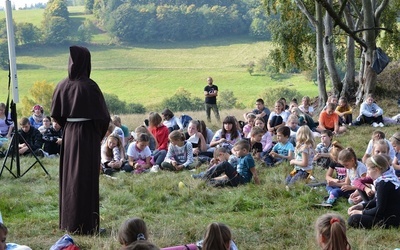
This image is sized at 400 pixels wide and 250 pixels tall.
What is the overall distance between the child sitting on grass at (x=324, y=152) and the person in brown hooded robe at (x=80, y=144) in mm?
4192

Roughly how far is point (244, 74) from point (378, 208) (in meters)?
49.1

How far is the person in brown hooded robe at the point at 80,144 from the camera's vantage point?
22.2 feet

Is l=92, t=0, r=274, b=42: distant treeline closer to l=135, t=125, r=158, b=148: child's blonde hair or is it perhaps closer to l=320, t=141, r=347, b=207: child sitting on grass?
l=135, t=125, r=158, b=148: child's blonde hair

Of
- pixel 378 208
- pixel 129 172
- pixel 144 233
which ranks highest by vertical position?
pixel 144 233

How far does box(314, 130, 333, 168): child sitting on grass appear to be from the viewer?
33.0 ft

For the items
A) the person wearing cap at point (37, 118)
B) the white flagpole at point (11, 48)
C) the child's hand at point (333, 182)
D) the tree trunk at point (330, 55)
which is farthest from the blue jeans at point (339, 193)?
the tree trunk at point (330, 55)

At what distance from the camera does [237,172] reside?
9.16 metres

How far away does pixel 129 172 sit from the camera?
1070 cm

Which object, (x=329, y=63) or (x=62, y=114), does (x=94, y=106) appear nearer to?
(x=62, y=114)

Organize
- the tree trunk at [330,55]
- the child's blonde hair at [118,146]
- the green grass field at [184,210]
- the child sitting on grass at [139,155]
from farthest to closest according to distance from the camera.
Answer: the tree trunk at [330,55]
the child's blonde hair at [118,146]
the child sitting on grass at [139,155]
the green grass field at [184,210]

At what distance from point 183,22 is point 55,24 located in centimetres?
1394

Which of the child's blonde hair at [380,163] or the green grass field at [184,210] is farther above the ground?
the child's blonde hair at [380,163]

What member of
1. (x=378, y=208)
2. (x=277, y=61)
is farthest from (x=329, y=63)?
(x=378, y=208)

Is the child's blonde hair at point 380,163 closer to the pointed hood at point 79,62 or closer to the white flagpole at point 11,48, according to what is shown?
the pointed hood at point 79,62
